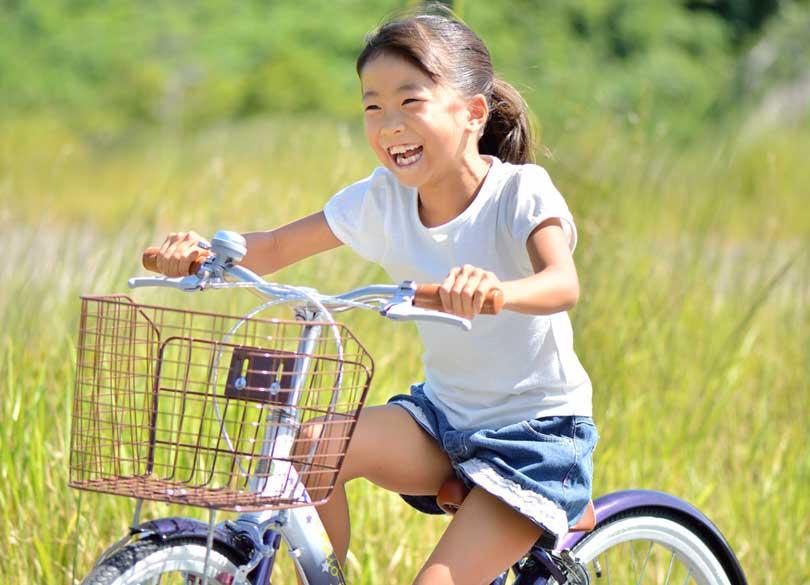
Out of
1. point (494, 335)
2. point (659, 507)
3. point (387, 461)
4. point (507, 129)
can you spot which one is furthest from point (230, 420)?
Answer: point (659, 507)

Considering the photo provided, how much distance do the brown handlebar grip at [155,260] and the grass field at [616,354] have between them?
28.0 inches

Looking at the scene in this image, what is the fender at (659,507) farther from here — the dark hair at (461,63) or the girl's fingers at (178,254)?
the girl's fingers at (178,254)

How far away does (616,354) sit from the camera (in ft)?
12.8

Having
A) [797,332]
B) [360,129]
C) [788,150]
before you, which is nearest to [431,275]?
[797,332]

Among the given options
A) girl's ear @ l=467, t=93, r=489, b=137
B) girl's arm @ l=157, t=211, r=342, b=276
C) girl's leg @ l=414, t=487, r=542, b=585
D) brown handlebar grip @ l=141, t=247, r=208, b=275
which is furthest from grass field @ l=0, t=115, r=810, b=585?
girl's leg @ l=414, t=487, r=542, b=585

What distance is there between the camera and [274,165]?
22.5 ft

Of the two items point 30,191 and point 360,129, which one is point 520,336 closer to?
point 360,129

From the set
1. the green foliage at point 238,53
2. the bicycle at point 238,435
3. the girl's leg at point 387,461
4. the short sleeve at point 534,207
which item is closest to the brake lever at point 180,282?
the bicycle at point 238,435

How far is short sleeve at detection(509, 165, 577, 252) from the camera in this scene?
2.22m

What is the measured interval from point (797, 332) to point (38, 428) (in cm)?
283

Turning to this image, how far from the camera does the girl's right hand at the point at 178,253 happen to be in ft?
6.88

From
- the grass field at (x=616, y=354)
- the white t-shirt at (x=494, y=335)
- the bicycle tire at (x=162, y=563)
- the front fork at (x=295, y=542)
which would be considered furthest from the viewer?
the grass field at (x=616, y=354)

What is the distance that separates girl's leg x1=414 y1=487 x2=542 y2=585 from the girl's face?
61 centimetres

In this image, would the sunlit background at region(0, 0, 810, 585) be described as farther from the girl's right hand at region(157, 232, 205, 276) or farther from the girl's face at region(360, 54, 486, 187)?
the girl's right hand at region(157, 232, 205, 276)
